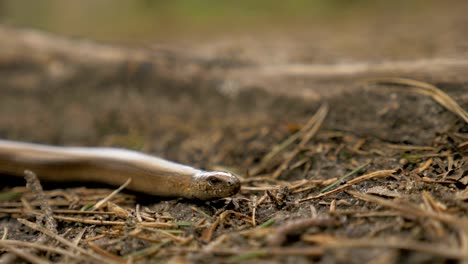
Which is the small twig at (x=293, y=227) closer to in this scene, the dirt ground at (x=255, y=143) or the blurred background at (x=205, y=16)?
the dirt ground at (x=255, y=143)

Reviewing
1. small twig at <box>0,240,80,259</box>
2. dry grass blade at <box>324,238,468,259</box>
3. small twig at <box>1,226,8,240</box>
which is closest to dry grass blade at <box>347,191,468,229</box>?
dry grass blade at <box>324,238,468,259</box>

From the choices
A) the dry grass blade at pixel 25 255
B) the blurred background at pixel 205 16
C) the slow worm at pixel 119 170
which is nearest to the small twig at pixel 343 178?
the slow worm at pixel 119 170

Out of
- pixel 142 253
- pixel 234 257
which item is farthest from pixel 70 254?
pixel 234 257

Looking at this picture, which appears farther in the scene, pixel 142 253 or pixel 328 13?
pixel 328 13

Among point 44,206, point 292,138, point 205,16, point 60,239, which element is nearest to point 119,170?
point 44,206

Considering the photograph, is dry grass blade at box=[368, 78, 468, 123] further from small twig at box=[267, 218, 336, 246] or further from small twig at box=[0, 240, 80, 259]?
small twig at box=[0, 240, 80, 259]

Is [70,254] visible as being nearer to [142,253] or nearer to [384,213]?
[142,253]

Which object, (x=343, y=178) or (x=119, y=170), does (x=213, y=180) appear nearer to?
(x=343, y=178)
